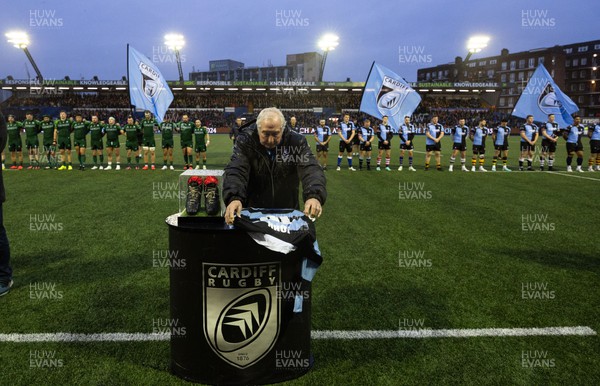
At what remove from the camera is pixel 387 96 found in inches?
651

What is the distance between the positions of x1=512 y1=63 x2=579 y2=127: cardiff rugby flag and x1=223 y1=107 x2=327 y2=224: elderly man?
16.5 m

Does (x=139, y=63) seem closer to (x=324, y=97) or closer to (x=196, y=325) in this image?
(x=196, y=325)

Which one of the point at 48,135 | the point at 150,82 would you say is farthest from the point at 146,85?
the point at 48,135

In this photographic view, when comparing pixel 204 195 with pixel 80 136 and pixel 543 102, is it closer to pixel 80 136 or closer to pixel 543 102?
pixel 80 136

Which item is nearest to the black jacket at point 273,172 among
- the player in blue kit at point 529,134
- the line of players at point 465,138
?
the line of players at point 465,138

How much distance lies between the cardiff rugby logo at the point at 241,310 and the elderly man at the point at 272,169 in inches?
18.8

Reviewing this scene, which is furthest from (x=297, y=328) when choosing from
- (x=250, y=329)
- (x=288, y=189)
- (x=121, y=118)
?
(x=121, y=118)

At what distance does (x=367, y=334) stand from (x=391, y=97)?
14148 mm

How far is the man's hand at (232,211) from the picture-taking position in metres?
2.73

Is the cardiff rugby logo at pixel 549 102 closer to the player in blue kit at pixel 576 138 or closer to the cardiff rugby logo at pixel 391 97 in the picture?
the player in blue kit at pixel 576 138

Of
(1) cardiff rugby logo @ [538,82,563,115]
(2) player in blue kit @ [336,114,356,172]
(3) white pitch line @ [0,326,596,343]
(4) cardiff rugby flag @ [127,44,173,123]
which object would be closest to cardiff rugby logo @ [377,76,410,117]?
(2) player in blue kit @ [336,114,356,172]

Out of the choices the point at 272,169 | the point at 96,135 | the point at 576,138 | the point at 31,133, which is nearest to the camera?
the point at 272,169

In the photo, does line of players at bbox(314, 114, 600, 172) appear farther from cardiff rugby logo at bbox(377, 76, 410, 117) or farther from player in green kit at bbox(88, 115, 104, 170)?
player in green kit at bbox(88, 115, 104, 170)

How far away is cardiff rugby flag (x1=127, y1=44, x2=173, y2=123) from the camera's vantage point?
15473 mm
